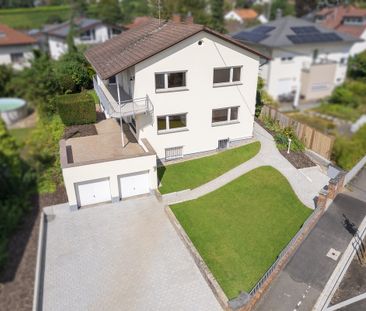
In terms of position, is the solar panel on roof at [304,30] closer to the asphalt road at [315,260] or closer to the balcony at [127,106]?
the balcony at [127,106]

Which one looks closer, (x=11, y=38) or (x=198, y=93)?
(x=198, y=93)

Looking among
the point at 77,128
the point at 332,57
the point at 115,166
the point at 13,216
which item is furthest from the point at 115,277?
the point at 332,57

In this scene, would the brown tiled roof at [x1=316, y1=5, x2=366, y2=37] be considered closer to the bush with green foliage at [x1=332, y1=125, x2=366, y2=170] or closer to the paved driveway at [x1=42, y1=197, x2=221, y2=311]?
the bush with green foliage at [x1=332, y1=125, x2=366, y2=170]

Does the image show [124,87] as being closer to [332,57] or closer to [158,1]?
[158,1]

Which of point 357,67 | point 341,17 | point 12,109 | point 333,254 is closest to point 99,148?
point 333,254

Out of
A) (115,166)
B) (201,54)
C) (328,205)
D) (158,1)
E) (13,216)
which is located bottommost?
(13,216)

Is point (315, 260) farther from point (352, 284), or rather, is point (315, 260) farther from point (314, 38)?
point (314, 38)

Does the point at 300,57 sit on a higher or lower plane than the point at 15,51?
lower
